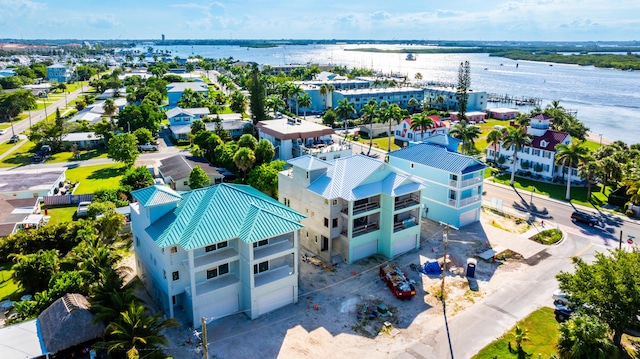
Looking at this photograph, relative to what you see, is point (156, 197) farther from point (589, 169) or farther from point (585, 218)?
point (589, 169)

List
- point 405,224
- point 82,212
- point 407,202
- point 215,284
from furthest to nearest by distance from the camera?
point 82,212 < point 407,202 < point 405,224 < point 215,284

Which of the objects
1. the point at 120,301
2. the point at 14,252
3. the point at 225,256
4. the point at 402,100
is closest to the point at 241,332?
the point at 225,256

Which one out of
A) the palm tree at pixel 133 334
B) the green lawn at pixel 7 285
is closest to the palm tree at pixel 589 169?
the palm tree at pixel 133 334

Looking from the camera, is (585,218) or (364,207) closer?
(364,207)

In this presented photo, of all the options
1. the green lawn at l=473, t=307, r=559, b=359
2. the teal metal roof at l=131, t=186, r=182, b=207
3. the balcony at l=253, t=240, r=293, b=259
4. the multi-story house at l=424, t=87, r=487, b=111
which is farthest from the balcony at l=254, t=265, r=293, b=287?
the multi-story house at l=424, t=87, r=487, b=111

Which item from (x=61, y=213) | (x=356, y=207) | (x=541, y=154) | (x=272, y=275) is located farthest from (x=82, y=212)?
(x=541, y=154)

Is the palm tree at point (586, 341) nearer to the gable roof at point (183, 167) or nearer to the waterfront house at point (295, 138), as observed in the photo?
the waterfront house at point (295, 138)
